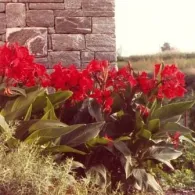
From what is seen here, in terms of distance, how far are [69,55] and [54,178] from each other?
3101mm

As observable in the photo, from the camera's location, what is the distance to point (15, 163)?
3225 millimetres

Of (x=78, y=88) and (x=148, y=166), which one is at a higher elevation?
(x=78, y=88)

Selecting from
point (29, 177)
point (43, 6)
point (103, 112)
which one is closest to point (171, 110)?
point (103, 112)

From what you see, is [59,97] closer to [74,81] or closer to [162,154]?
[74,81]

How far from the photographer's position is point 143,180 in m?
4.16

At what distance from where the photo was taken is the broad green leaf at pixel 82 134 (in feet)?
13.0

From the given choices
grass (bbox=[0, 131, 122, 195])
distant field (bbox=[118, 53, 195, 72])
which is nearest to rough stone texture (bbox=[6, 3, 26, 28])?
grass (bbox=[0, 131, 122, 195])

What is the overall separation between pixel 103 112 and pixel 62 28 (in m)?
2.22

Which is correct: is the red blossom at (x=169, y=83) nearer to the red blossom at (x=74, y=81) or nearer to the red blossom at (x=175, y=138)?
the red blossom at (x=175, y=138)

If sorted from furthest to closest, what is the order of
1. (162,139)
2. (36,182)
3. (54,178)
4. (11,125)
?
(162,139) < (11,125) < (54,178) < (36,182)

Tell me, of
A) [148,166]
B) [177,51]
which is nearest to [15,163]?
[148,166]

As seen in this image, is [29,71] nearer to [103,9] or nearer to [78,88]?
[78,88]

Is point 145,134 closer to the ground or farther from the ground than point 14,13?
closer to the ground

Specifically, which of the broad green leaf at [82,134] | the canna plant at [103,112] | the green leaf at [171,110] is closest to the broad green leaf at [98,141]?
the canna plant at [103,112]
